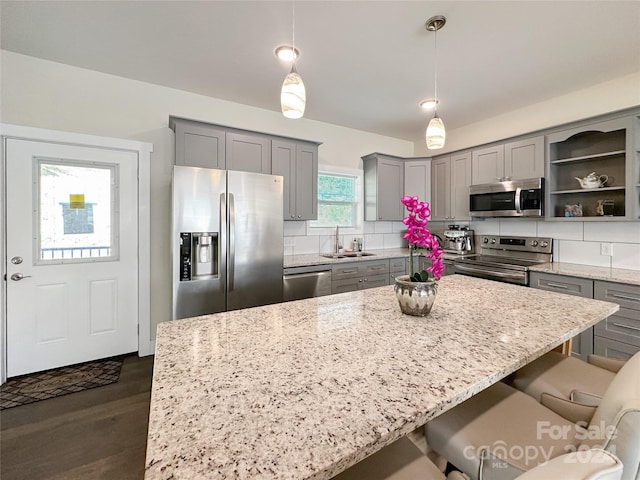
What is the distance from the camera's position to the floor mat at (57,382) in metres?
2.21

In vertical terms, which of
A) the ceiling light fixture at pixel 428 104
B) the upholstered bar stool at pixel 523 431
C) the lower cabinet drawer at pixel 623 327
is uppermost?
the ceiling light fixture at pixel 428 104

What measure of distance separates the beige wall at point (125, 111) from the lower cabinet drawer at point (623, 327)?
12.2 ft

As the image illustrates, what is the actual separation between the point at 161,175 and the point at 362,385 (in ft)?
9.88

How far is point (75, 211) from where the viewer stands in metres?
2.64

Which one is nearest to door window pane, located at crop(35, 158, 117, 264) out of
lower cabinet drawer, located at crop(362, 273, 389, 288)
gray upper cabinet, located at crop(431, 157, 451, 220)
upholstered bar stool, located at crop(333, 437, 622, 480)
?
lower cabinet drawer, located at crop(362, 273, 389, 288)

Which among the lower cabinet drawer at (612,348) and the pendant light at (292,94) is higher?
the pendant light at (292,94)

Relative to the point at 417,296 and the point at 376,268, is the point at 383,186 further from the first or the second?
the point at 417,296

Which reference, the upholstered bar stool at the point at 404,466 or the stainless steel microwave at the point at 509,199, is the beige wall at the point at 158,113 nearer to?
the stainless steel microwave at the point at 509,199

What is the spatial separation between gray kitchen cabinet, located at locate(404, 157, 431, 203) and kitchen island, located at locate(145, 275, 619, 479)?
2.99 meters

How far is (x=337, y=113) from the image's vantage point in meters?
3.64

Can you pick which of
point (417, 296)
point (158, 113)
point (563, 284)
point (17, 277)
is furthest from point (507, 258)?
point (17, 277)

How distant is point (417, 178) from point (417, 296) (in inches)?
134

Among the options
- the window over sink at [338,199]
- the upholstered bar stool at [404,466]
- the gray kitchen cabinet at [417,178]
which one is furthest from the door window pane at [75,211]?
the gray kitchen cabinet at [417,178]

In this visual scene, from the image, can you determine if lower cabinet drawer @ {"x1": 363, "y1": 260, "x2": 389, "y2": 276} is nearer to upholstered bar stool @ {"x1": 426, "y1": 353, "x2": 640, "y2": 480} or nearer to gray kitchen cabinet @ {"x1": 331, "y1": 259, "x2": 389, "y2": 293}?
gray kitchen cabinet @ {"x1": 331, "y1": 259, "x2": 389, "y2": 293}
